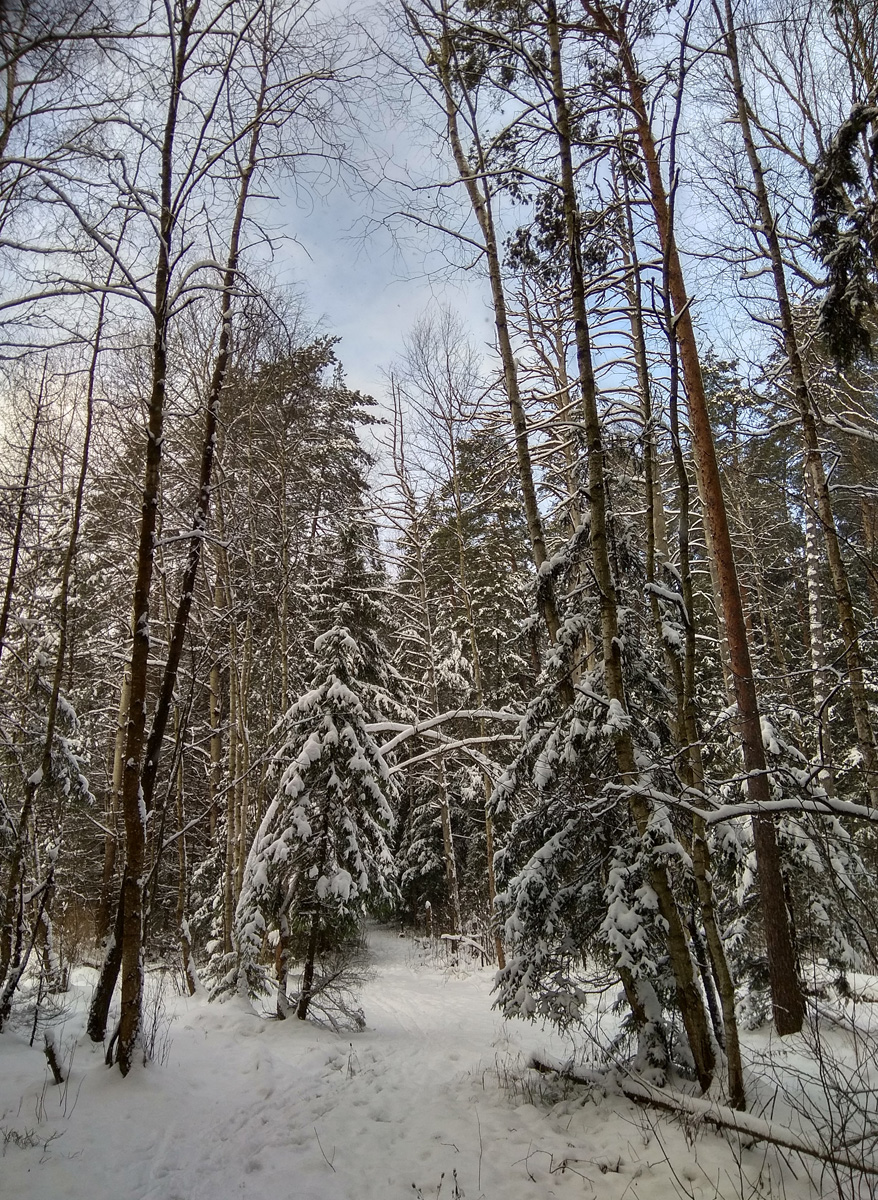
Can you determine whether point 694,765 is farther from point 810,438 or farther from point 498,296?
point 498,296

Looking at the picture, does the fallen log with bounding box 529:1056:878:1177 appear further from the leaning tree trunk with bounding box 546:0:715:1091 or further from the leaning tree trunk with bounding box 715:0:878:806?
the leaning tree trunk with bounding box 715:0:878:806

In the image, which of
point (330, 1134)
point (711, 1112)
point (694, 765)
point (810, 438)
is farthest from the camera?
point (810, 438)

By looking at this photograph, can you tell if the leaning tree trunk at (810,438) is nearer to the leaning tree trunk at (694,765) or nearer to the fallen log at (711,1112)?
the leaning tree trunk at (694,765)

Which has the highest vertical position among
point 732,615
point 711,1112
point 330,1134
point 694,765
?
point 732,615

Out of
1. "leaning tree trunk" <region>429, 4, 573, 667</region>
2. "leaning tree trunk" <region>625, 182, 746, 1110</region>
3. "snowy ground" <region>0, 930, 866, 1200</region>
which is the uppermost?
"leaning tree trunk" <region>429, 4, 573, 667</region>

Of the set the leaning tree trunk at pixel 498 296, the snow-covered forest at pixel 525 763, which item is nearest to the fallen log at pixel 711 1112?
the snow-covered forest at pixel 525 763

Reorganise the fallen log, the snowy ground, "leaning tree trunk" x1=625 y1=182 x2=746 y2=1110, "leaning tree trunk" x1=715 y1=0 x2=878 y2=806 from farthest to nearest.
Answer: "leaning tree trunk" x1=715 y1=0 x2=878 y2=806, "leaning tree trunk" x1=625 y1=182 x2=746 y2=1110, the snowy ground, the fallen log

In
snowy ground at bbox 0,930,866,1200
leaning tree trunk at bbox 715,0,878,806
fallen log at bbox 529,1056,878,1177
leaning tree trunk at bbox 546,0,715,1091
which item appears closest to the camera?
fallen log at bbox 529,1056,878,1177

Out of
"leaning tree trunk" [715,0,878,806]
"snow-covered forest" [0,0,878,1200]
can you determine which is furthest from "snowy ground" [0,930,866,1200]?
"leaning tree trunk" [715,0,878,806]

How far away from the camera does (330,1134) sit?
454 cm

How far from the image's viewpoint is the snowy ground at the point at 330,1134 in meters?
3.58

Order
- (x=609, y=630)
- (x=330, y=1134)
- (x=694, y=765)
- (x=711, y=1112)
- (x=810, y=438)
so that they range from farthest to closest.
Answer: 1. (x=810, y=438)
2. (x=609, y=630)
3. (x=330, y=1134)
4. (x=694, y=765)
5. (x=711, y=1112)

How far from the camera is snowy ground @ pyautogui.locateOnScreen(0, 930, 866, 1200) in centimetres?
358

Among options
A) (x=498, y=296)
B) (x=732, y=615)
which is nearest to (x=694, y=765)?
(x=732, y=615)
